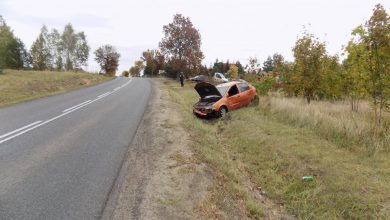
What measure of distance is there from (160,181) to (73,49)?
249 ft

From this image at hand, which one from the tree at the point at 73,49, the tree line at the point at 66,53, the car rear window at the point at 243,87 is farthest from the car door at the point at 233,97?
the tree at the point at 73,49

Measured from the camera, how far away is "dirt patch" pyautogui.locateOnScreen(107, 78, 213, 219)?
4352 mm

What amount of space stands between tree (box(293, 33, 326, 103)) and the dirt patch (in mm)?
8703

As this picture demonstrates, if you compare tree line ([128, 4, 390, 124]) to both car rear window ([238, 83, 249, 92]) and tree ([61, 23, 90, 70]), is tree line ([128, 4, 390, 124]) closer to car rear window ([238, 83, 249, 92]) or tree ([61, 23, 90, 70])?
car rear window ([238, 83, 249, 92])

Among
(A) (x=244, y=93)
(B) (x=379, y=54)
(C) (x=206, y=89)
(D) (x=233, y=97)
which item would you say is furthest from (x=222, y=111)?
(B) (x=379, y=54)

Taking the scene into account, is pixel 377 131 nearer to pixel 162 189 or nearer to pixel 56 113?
pixel 162 189

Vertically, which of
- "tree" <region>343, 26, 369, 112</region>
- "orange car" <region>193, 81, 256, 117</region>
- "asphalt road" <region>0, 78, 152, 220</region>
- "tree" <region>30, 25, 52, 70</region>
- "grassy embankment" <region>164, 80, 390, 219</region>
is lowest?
"grassy embankment" <region>164, 80, 390, 219</region>

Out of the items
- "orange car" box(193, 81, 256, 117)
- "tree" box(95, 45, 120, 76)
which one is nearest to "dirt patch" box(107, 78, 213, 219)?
"orange car" box(193, 81, 256, 117)

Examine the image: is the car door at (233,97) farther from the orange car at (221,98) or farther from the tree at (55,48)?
the tree at (55,48)

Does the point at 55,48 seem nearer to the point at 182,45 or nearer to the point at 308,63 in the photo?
the point at 182,45

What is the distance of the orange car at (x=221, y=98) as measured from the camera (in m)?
13.5

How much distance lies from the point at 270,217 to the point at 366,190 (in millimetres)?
2056

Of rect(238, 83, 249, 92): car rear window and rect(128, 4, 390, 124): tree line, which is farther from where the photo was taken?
rect(238, 83, 249, 92): car rear window

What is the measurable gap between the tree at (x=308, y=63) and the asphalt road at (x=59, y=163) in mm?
8937
